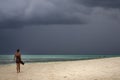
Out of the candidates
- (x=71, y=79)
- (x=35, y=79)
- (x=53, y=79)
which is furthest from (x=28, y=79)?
(x=71, y=79)

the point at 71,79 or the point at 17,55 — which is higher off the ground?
the point at 17,55

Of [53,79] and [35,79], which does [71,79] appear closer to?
[53,79]

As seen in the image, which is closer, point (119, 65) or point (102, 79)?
point (102, 79)

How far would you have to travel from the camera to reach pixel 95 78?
60.1ft

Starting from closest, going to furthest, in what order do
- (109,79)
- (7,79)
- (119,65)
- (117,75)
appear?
1. (109,79)
2. (117,75)
3. (7,79)
4. (119,65)

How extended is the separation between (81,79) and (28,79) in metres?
3.86

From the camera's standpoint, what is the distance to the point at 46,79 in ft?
62.5

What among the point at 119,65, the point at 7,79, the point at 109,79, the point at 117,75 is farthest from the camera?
the point at 119,65

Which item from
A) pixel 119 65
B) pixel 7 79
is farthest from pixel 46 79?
pixel 119 65

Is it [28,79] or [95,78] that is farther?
[28,79]

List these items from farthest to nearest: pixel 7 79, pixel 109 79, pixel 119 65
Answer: pixel 119 65 < pixel 7 79 < pixel 109 79

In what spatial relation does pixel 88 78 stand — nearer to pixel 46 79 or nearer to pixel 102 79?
pixel 102 79

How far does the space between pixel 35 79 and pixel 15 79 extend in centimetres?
154

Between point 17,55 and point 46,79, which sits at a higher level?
point 17,55
